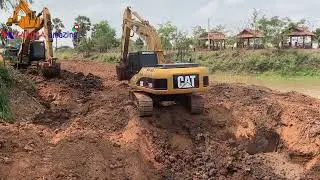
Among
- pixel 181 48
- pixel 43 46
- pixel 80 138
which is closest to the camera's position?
pixel 80 138

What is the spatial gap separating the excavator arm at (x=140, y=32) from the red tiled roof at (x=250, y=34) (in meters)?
32.3

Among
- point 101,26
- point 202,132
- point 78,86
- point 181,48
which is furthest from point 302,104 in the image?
point 101,26

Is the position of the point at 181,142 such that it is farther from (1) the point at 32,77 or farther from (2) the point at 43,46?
(2) the point at 43,46

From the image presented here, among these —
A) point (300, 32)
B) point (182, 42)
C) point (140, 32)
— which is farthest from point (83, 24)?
point (140, 32)

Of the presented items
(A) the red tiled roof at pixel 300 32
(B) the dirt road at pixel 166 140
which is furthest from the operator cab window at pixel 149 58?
(A) the red tiled roof at pixel 300 32

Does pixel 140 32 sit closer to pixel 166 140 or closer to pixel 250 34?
pixel 166 140

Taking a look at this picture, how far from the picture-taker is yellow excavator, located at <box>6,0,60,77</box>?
20.7 meters

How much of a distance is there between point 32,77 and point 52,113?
623 cm

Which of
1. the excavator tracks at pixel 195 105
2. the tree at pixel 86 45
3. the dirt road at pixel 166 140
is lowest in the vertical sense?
the dirt road at pixel 166 140

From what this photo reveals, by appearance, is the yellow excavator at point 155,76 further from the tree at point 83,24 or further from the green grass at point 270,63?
the tree at point 83,24

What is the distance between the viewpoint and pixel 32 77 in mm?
21391

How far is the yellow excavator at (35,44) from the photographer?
2073 centimetres

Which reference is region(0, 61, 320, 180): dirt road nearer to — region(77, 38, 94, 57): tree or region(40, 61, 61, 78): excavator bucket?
region(40, 61, 61, 78): excavator bucket

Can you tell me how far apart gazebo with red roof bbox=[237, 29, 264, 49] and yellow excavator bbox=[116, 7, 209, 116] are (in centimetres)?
3287
